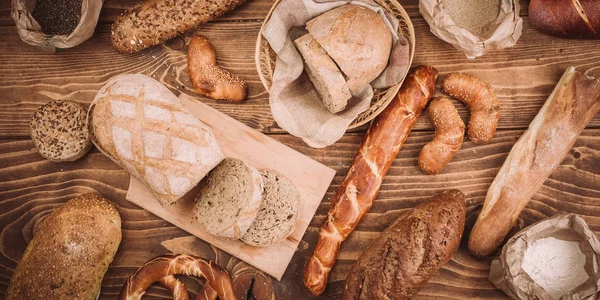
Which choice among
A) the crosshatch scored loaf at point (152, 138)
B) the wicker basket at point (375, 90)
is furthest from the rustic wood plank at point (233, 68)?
the crosshatch scored loaf at point (152, 138)

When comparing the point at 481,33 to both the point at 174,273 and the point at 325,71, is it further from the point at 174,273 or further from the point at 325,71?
the point at 174,273

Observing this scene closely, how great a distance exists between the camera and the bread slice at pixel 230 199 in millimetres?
2104

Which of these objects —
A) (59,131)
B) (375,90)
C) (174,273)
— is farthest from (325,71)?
(59,131)

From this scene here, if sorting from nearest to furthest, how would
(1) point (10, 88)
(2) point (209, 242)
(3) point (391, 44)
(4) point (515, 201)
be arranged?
(3) point (391, 44)
(4) point (515, 201)
(2) point (209, 242)
(1) point (10, 88)

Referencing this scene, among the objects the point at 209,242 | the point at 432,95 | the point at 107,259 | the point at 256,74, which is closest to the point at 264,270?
the point at 209,242

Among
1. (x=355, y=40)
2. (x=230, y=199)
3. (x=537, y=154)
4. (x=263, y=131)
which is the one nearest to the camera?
(x=355, y=40)

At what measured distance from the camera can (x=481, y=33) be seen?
230 centimetres

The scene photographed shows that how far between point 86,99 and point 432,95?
5.93 feet

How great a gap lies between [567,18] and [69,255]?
2.59 m

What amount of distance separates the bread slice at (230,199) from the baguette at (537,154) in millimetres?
1088

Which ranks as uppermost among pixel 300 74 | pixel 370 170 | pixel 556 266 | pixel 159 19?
pixel 159 19

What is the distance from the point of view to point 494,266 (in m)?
2.30

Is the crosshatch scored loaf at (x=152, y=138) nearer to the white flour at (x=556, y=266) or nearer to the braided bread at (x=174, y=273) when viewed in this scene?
the braided bread at (x=174, y=273)

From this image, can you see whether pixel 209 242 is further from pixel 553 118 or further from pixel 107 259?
pixel 553 118
